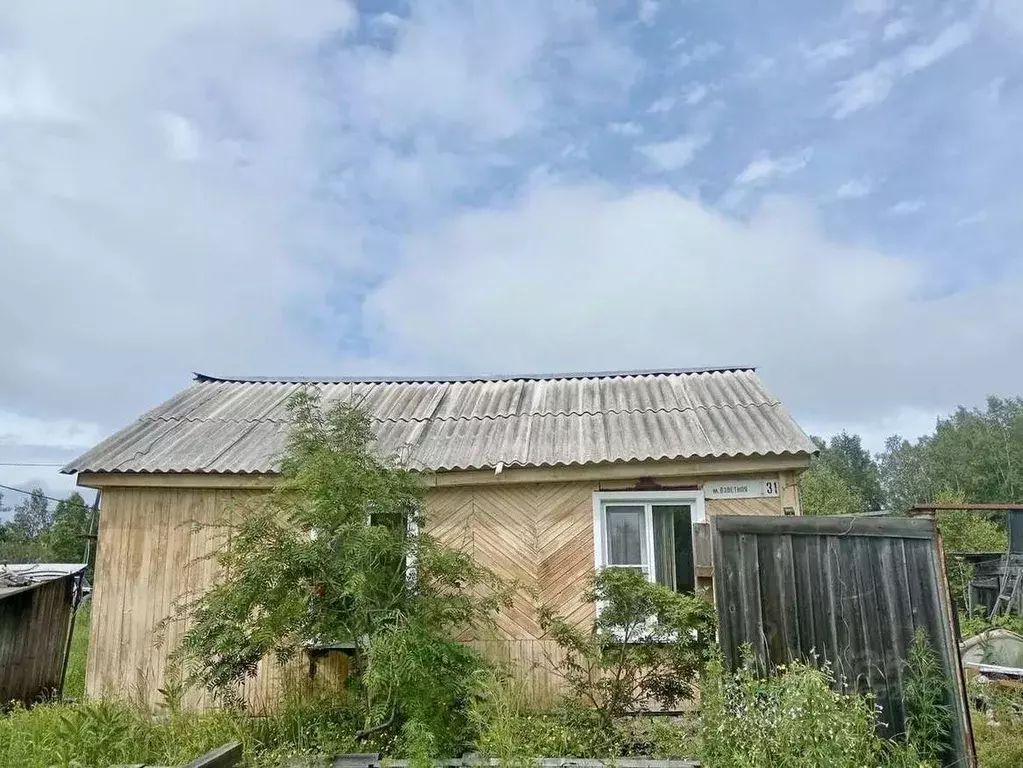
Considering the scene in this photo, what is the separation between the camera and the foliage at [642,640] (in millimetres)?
5207

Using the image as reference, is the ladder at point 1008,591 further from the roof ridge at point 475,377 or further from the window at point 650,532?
the window at point 650,532

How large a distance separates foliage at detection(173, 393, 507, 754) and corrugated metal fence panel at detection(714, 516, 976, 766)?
1.90m

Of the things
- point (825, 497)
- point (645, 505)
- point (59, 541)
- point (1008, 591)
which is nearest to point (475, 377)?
point (645, 505)

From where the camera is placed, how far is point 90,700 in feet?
23.7

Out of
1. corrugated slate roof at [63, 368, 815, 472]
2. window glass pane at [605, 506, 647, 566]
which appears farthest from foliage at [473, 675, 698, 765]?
corrugated slate roof at [63, 368, 815, 472]

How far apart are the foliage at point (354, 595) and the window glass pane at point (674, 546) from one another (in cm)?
231

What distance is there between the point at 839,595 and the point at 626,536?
2714mm

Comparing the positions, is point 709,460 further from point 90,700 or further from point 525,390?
point 90,700

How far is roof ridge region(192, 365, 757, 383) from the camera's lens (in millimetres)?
10539

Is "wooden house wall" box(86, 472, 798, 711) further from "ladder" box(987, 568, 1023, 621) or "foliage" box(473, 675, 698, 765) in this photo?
"ladder" box(987, 568, 1023, 621)

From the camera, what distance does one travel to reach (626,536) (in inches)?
292

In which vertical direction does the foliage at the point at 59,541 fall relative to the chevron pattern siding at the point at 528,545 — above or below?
above

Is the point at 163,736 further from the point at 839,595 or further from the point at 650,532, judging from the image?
the point at 839,595

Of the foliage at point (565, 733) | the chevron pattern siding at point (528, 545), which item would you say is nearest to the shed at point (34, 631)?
the chevron pattern siding at point (528, 545)
